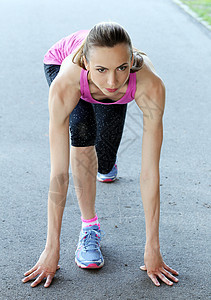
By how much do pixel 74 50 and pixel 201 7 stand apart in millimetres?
7649

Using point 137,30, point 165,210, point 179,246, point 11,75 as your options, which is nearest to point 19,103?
point 11,75

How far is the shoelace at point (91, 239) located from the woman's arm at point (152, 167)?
310 mm

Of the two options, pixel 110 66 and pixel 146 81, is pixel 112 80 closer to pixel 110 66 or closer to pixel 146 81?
pixel 110 66

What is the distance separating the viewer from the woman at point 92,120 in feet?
6.30

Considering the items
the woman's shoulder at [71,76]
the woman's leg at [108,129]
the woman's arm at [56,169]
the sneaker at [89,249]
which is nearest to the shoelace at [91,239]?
the sneaker at [89,249]

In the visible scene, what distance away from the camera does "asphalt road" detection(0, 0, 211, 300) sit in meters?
2.26

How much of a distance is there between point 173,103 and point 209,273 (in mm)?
2831

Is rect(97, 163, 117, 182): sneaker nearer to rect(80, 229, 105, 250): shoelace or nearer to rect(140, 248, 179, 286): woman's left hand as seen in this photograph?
rect(80, 229, 105, 250): shoelace

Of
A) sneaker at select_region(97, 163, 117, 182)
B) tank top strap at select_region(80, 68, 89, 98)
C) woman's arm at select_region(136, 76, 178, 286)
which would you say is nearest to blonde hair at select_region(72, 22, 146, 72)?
tank top strap at select_region(80, 68, 89, 98)

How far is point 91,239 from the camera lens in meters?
2.48

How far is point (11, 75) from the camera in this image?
566cm

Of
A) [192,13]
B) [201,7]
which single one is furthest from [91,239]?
[201,7]

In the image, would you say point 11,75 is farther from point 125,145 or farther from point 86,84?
point 86,84

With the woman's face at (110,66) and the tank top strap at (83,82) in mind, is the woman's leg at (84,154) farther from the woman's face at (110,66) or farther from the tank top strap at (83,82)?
the woman's face at (110,66)
